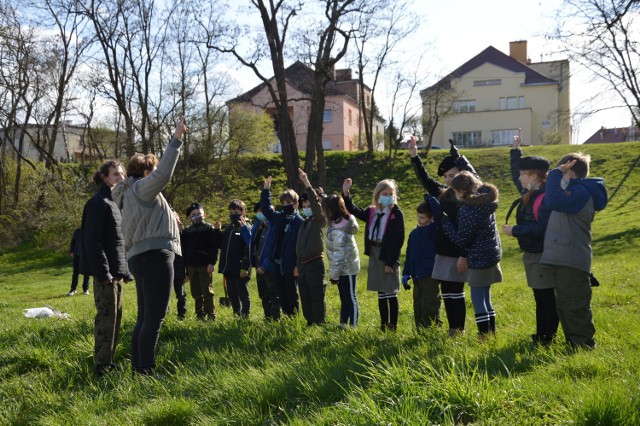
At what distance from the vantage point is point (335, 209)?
788 cm

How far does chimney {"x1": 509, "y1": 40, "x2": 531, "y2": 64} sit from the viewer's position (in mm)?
66062

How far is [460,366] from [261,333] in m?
2.79

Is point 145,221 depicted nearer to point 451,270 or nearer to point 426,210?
point 451,270

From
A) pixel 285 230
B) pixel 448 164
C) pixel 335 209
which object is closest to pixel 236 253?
pixel 285 230

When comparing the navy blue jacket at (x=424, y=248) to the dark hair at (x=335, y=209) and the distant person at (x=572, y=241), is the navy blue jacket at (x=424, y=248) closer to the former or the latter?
the dark hair at (x=335, y=209)

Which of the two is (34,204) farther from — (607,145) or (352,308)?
(607,145)

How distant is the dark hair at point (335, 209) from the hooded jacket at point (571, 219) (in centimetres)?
293

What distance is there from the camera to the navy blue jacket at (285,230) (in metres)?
8.35

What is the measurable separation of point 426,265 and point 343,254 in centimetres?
119

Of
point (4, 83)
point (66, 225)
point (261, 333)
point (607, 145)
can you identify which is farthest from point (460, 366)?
point (607, 145)

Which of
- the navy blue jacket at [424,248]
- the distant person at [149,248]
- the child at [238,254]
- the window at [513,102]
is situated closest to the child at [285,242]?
the child at [238,254]

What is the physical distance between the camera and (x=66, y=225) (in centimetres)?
2744

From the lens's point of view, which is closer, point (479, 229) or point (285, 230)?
point (479, 229)

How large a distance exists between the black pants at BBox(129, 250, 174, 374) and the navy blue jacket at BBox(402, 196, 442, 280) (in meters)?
2.76
